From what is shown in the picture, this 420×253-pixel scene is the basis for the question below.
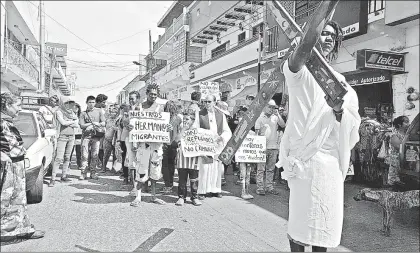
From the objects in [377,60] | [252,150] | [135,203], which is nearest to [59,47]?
[135,203]

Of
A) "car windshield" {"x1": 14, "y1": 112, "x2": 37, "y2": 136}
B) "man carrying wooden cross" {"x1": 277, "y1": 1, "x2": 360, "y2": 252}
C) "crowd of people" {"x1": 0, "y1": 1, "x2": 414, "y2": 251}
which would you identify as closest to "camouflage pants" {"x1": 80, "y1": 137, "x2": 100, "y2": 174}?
"crowd of people" {"x1": 0, "y1": 1, "x2": 414, "y2": 251}

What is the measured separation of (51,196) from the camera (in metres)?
6.66

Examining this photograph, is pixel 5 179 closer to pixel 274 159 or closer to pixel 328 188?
pixel 328 188

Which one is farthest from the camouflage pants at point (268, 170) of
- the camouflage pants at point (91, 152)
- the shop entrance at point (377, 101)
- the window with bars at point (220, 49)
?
the window with bars at point (220, 49)

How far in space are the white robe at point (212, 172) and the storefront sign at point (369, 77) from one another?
5.60m

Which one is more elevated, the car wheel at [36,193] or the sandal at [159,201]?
the car wheel at [36,193]

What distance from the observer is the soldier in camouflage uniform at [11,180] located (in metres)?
3.87

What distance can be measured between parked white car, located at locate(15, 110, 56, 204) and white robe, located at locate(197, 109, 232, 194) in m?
2.73

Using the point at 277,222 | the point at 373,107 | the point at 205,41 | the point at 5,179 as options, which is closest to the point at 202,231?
the point at 277,222

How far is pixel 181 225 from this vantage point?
4.95 m

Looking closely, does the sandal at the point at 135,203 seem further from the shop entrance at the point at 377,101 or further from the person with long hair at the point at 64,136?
the shop entrance at the point at 377,101

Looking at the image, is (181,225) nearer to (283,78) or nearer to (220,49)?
(283,78)

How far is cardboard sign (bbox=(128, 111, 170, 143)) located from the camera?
6129 millimetres

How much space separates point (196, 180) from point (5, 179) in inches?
132
